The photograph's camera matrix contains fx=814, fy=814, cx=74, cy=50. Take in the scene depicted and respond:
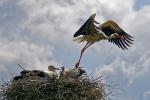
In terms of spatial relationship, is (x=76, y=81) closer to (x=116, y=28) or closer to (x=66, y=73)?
(x=66, y=73)

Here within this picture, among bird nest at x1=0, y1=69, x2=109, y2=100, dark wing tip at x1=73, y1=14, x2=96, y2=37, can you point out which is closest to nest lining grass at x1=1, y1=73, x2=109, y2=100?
bird nest at x1=0, y1=69, x2=109, y2=100

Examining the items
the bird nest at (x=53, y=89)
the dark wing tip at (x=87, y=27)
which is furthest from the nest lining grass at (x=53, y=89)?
the dark wing tip at (x=87, y=27)

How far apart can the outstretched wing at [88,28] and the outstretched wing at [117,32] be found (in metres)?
0.54

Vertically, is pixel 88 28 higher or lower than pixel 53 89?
higher

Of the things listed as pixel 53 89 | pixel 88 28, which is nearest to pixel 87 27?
pixel 88 28

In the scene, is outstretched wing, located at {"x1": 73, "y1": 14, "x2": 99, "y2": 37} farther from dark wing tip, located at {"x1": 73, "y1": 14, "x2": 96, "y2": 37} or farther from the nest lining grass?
the nest lining grass

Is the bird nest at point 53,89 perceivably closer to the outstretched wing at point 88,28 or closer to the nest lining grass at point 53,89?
the nest lining grass at point 53,89

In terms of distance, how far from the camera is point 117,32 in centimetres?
1889

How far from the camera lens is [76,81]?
53.9 ft

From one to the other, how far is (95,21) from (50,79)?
2.21 metres

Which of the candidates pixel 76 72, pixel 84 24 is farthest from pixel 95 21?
pixel 76 72

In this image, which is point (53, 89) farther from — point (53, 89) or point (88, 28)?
point (88, 28)

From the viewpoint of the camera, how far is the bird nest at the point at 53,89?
16.2 meters

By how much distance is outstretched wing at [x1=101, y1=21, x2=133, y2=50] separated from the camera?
18612 mm
